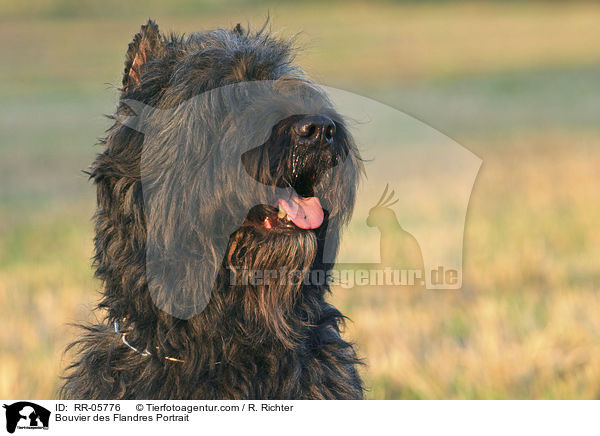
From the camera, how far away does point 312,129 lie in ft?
13.5

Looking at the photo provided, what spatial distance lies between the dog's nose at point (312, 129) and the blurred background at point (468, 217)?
119 cm

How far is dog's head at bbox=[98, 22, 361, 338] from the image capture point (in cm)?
421

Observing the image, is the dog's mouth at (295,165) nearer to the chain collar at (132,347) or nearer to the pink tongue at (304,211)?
the pink tongue at (304,211)

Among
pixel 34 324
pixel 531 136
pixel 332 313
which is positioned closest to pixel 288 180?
pixel 332 313

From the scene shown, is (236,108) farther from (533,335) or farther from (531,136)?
(531,136)

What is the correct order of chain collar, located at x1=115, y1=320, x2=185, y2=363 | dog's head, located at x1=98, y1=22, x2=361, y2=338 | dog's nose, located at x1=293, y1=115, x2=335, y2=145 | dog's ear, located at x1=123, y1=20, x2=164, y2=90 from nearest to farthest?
dog's nose, located at x1=293, y1=115, x2=335, y2=145
dog's head, located at x1=98, y1=22, x2=361, y2=338
chain collar, located at x1=115, y1=320, x2=185, y2=363
dog's ear, located at x1=123, y1=20, x2=164, y2=90
